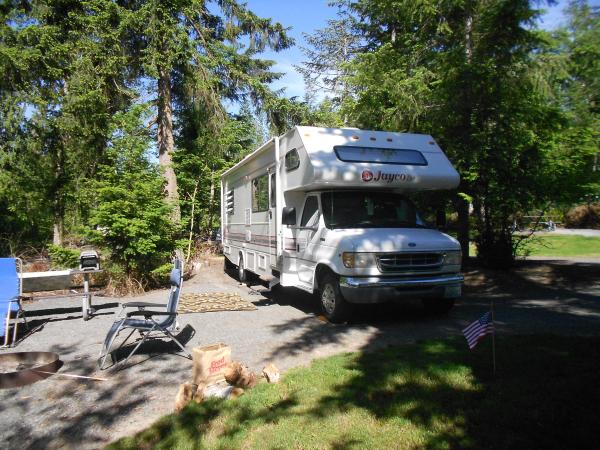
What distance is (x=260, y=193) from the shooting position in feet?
32.2

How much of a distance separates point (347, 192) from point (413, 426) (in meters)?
4.63

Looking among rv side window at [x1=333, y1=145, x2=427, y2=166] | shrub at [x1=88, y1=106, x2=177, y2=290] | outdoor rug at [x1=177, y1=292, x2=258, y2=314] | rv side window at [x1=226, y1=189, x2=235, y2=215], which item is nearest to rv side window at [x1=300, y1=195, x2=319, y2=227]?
rv side window at [x1=333, y1=145, x2=427, y2=166]

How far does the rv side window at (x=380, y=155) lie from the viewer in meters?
7.32

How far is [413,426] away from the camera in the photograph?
340 cm

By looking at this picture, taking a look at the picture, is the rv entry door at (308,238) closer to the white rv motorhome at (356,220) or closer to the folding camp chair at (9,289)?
the white rv motorhome at (356,220)

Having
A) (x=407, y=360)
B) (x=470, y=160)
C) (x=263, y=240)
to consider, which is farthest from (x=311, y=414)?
(x=470, y=160)

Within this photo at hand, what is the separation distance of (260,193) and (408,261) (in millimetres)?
4168

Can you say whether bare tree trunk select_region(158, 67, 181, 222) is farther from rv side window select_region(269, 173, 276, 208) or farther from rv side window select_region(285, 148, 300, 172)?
rv side window select_region(285, 148, 300, 172)

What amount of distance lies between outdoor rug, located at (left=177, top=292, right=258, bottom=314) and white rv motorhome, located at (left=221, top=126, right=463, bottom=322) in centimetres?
92

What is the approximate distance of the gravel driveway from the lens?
13.1ft

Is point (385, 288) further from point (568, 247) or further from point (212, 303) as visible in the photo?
point (568, 247)

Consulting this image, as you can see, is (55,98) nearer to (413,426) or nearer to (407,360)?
(407,360)

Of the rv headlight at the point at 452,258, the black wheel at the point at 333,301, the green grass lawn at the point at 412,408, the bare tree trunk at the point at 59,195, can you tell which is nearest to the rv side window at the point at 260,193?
the black wheel at the point at 333,301

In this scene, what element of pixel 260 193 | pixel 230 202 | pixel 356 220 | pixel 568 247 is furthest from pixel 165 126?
pixel 568 247
